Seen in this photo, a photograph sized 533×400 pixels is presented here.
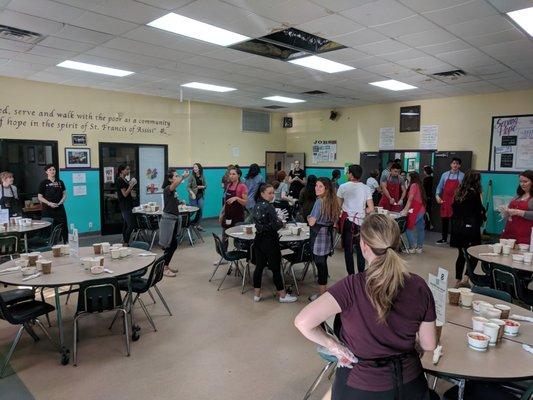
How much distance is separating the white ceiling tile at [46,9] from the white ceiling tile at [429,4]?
3233 millimetres

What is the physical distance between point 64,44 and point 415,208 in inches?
241

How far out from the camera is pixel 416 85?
758 centimetres

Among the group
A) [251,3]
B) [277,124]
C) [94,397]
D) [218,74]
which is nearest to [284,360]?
[94,397]

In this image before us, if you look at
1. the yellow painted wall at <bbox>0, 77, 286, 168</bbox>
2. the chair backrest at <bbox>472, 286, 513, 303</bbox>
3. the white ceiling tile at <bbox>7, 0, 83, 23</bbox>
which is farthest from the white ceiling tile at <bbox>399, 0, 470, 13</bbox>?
the yellow painted wall at <bbox>0, 77, 286, 168</bbox>

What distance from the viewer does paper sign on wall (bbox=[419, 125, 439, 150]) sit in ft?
30.2

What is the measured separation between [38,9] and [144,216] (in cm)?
399

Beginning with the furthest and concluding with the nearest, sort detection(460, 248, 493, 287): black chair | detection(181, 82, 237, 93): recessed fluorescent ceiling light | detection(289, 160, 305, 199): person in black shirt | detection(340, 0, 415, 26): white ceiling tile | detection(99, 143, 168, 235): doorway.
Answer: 1. detection(289, 160, 305, 199): person in black shirt
2. detection(99, 143, 168, 235): doorway
3. detection(181, 82, 237, 93): recessed fluorescent ceiling light
4. detection(460, 248, 493, 287): black chair
5. detection(340, 0, 415, 26): white ceiling tile

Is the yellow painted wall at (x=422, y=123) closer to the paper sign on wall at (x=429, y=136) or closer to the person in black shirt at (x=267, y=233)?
the paper sign on wall at (x=429, y=136)

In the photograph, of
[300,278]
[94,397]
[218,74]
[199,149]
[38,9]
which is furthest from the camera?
Answer: [199,149]

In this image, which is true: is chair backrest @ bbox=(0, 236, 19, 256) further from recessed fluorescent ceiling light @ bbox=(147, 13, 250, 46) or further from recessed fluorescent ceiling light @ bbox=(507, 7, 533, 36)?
recessed fluorescent ceiling light @ bbox=(507, 7, 533, 36)

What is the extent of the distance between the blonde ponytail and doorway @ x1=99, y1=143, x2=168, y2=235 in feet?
23.9

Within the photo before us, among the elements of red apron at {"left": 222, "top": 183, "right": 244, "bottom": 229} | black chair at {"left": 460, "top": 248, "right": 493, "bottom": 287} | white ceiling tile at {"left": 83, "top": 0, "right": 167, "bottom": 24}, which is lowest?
black chair at {"left": 460, "top": 248, "right": 493, "bottom": 287}

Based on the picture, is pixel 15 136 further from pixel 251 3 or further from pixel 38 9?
pixel 251 3

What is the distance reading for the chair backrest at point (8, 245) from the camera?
194 inches
